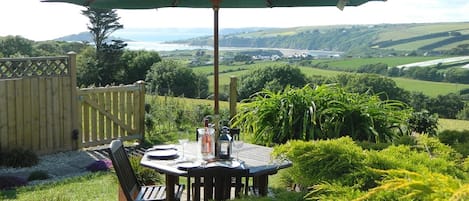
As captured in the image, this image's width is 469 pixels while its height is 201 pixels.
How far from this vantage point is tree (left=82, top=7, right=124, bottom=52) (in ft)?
74.2

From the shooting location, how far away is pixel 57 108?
7738 mm

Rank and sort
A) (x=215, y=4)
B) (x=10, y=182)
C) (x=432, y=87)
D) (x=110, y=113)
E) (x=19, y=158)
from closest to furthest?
(x=215, y=4) < (x=10, y=182) < (x=19, y=158) < (x=110, y=113) < (x=432, y=87)

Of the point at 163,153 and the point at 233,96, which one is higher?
the point at 233,96

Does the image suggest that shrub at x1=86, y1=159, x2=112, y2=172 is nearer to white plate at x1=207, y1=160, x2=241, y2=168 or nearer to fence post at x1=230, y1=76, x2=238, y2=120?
fence post at x1=230, y1=76, x2=238, y2=120

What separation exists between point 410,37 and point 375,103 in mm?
26226

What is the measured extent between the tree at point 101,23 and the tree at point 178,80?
376 inches

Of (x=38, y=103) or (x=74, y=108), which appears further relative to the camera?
(x=74, y=108)

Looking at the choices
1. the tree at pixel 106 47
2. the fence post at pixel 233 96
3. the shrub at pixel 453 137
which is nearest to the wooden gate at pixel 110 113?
the fence post at pixel 233 96

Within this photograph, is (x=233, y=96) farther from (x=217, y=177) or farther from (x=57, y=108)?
(x=217, y=177)

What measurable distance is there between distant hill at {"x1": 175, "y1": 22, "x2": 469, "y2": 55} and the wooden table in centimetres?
2007

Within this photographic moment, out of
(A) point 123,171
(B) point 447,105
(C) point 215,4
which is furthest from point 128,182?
(B) point 447,105

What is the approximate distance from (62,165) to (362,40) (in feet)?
83.1

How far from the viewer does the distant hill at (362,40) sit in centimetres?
2561

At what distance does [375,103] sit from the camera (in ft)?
21.4
